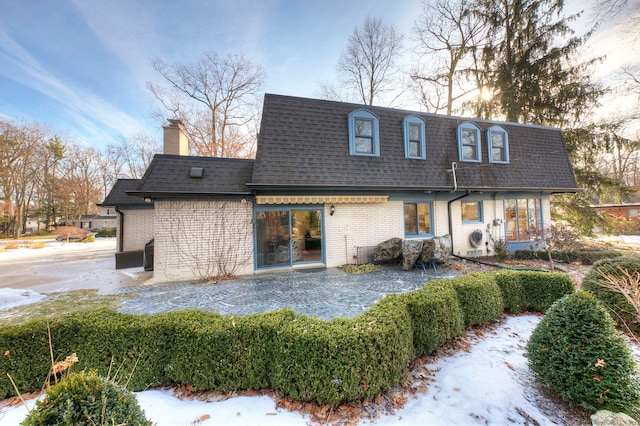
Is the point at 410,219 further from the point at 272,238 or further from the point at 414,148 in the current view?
the point at 272,238

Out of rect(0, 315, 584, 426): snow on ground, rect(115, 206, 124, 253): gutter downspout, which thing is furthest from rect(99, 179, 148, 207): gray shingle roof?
rect(0, 315, 584, 426): snow on ground

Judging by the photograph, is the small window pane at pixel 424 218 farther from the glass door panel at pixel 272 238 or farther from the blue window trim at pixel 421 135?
the glass door panel at pixel 272 238

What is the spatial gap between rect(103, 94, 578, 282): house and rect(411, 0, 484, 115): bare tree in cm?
836

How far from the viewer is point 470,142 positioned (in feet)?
41.5

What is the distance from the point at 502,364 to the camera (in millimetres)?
4152

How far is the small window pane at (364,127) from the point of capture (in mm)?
11109

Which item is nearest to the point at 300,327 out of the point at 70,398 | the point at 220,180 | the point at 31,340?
the point at 70,398

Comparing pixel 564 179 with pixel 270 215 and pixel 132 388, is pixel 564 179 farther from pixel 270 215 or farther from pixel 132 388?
pixel 132 388

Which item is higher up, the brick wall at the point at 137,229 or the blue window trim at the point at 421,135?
the blue window trim at the point at 421,135

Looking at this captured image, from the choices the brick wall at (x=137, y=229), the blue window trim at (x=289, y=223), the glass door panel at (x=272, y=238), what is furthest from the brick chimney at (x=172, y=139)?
the glass door panel at (x=272, y=238)

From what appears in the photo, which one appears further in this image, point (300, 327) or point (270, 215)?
point (270, 215)

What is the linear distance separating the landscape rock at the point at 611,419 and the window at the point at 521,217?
12458 millimetres

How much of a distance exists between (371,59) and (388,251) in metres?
19.8

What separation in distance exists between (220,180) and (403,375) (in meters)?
8.87
